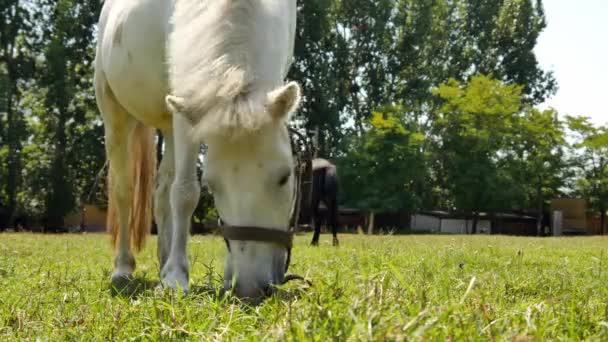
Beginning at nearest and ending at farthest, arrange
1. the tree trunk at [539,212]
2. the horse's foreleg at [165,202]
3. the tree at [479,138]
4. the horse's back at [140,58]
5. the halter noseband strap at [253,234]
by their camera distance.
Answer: the halter noseband strap at [253,234], the horse's back at [140,58], the horse's foreleg at [165,202], the tree at [479,138], the tree trunk at [539,212]

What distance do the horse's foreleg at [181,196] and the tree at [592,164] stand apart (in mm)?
36956

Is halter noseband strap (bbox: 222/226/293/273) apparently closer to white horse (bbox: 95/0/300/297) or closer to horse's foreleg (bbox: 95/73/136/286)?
white horse (bbox: 95/0/300/297)

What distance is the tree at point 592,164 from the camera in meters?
37.3

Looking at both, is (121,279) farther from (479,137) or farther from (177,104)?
(479,137)

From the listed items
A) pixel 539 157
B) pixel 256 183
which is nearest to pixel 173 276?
pixel 256 183

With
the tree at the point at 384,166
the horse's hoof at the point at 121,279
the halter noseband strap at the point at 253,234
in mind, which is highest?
the tree at the point at 384,166

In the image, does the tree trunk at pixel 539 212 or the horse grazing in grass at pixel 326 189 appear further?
the tree trunk at pixel 539 212

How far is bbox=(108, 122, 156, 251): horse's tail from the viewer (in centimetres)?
539

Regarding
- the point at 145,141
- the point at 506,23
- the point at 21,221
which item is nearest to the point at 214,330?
the point at 145,141

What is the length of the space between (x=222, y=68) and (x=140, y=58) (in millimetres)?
1568

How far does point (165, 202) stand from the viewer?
4816 millimetres

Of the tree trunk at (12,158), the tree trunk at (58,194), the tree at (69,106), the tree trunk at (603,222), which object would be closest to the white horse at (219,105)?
the tree trunk at (58,194)

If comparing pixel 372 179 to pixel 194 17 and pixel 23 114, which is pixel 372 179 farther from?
pixel 194 17

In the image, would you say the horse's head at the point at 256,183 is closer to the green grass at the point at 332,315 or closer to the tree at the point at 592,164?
the green grass at the point at 332,315
